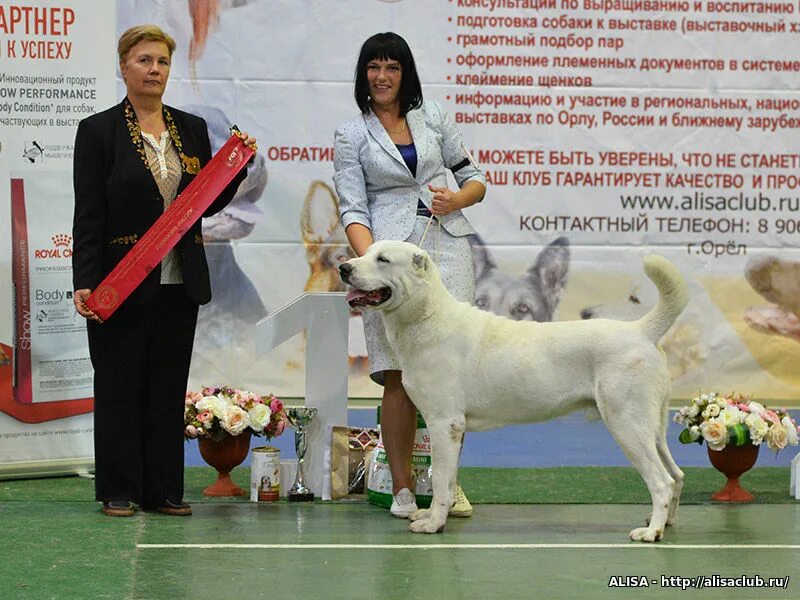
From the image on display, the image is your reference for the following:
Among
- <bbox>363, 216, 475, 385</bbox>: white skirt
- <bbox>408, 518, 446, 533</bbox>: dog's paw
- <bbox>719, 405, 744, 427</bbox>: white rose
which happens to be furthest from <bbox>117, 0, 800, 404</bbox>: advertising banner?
<bbox>408, 518, 446, 533</bbox>: dog's paw

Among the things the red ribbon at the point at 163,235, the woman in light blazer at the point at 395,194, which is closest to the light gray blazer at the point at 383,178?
the woman in light blazer at the point at 395,194

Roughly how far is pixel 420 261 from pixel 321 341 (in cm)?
124

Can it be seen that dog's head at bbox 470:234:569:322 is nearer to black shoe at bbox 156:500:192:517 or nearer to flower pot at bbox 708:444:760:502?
flower pot at bbox 708:444:760:502

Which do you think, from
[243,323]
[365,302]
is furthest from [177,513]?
[243,323]

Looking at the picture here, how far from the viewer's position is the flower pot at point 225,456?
568 centimetres

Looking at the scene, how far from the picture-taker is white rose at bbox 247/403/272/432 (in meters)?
5.69

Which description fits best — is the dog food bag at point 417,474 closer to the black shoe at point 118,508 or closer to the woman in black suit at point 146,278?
the woman in black suit at point 146,278

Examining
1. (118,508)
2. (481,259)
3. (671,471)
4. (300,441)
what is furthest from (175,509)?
(481,259)

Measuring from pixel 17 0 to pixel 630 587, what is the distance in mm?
4257

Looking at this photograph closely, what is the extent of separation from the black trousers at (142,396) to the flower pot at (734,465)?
2.50 m

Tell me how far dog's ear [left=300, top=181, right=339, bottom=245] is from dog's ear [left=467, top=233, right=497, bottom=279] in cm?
98

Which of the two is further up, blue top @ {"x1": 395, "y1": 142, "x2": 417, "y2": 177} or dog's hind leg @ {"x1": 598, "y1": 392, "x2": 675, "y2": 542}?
blue top @ {"x1": 395, "y1": 142, "x2": 417, "y2": 177}

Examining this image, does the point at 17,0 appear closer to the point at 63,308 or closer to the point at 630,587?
the point at 63,308

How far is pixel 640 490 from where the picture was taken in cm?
596
